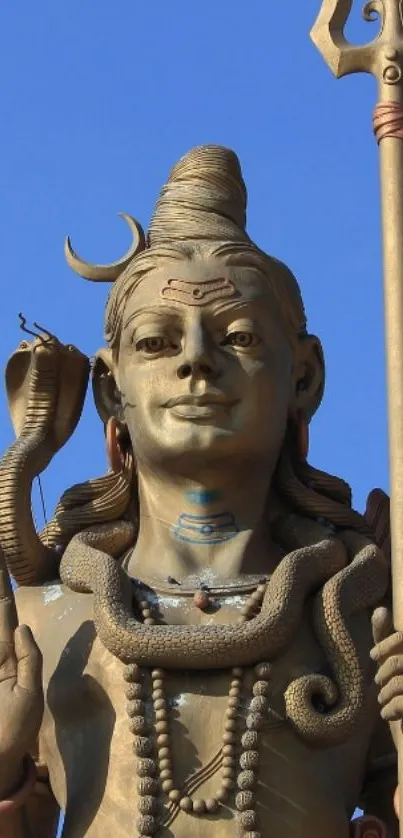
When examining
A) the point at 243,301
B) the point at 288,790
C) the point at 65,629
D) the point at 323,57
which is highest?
the point at 323,57

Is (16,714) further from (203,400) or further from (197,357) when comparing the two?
(197,357)

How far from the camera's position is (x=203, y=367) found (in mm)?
10953

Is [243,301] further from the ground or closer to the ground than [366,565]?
further from the ground

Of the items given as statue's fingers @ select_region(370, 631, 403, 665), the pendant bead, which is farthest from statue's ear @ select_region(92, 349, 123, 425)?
statue's fingers @ select_region(370, 631, 403, 665)

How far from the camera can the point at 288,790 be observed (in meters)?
10.3

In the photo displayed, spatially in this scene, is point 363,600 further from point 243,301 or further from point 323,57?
point 323,57

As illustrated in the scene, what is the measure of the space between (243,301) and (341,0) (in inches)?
56.4

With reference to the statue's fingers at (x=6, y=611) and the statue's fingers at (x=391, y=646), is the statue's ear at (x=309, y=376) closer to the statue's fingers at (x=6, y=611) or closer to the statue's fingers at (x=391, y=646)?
the statue's fingers at (x=6, y=611)

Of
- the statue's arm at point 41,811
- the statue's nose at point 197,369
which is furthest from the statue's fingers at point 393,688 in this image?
the statue's nose at point 197,369

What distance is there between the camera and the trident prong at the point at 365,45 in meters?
10.2

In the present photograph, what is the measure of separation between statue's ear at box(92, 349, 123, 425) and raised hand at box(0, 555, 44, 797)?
4.64 ft

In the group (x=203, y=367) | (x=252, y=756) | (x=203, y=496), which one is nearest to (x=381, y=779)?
(x=252, y=756)

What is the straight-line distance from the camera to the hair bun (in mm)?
11469

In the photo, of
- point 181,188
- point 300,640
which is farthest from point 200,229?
point 300,640
